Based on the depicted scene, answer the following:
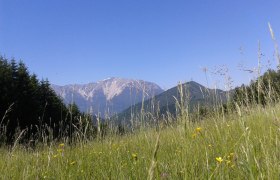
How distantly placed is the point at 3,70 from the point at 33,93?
4.08m

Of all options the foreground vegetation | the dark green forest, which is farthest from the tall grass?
the dark green forest

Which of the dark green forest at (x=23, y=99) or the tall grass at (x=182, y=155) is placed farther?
the dark green forest at (x=23, y=99)

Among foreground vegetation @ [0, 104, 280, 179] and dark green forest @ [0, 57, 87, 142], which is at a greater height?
dark green forest @ [0, 57, 87, 142]

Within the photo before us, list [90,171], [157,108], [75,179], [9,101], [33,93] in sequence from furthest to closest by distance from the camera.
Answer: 1. [33,93]
2. [9,101]
3. [157,108]
4. [90,171]
5. [75,179]

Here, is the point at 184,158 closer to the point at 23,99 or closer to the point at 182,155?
the point at 182,155

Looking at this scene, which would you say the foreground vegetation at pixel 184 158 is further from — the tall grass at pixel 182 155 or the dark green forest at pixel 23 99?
the dark green forest at pixel 23 99

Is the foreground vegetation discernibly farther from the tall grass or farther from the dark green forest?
the dark green forest

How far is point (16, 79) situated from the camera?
33.1m

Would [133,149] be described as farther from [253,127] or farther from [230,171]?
[230,171]

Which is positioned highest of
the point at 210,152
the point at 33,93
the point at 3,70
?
the point at 3,70

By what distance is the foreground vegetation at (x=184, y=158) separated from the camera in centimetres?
159

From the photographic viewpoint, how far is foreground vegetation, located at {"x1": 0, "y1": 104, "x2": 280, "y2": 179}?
5.21 ft

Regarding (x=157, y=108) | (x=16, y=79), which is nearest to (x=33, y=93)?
(x=16, y=79)

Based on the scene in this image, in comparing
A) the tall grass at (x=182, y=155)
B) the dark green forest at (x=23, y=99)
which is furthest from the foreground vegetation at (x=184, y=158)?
the dark green forest at (x=23, y=99)
